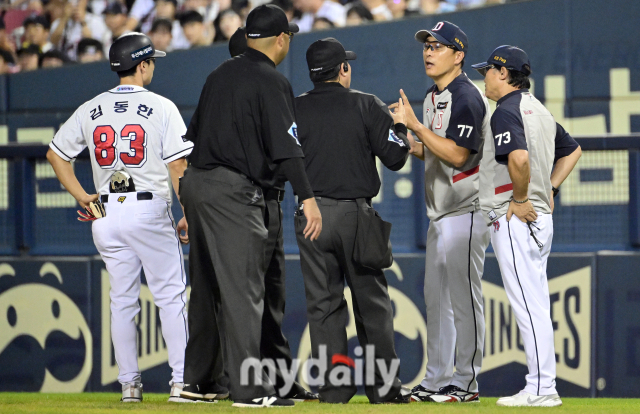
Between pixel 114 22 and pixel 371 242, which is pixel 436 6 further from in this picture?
pixel 371 242

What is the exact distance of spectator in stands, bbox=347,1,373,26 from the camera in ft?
21.9

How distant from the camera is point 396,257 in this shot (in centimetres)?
510

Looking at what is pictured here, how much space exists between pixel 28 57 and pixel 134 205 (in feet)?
13.9

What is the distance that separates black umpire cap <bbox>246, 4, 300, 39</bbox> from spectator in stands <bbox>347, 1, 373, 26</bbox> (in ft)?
11.1

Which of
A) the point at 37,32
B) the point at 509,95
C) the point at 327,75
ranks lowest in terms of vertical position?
the point at 509,95

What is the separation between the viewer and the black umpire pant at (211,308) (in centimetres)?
335

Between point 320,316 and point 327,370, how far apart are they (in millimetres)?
254

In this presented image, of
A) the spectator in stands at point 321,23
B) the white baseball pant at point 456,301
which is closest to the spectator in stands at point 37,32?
the spectator in stands at point 321,23

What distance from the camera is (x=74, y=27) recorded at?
7582mm

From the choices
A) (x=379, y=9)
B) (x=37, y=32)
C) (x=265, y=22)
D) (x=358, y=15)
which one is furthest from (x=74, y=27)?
(x=265, y=22)

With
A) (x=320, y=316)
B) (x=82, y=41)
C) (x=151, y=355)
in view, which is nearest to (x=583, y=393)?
(x=320, y=316)

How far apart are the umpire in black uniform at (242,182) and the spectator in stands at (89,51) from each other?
166 inches

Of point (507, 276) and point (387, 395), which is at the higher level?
point (507, 276)

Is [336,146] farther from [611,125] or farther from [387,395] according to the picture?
[611,125]
